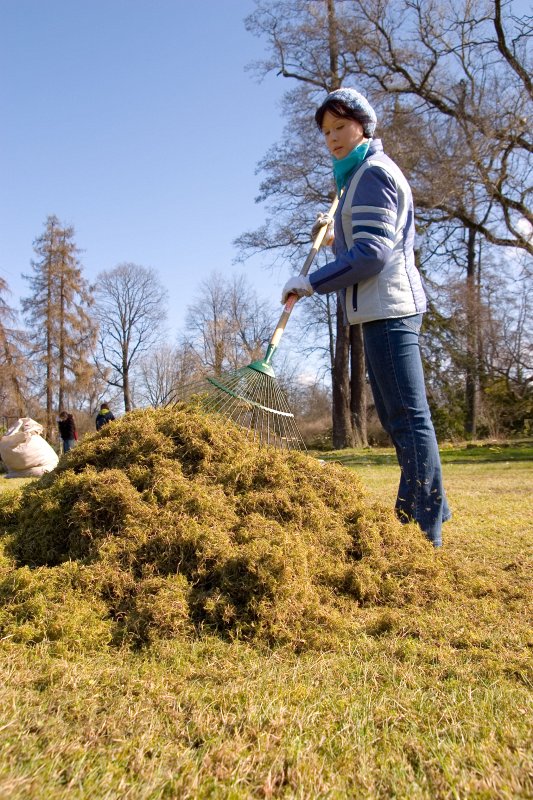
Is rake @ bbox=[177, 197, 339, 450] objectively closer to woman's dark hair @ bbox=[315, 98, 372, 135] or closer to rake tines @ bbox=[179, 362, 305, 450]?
rake tines @ bbox=[179, 362, 305, 450]

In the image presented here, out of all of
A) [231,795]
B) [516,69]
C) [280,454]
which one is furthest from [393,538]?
[516,69]

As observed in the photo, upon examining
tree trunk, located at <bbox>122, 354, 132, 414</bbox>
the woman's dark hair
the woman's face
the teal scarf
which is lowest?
the teal scarf

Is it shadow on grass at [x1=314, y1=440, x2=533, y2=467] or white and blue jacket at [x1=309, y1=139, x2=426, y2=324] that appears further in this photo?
shadow on grass at [x1=314, y1=440, x2=533, y2=467]

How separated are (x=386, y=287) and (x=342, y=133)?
0.80 m

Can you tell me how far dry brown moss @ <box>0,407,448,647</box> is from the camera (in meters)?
1.83

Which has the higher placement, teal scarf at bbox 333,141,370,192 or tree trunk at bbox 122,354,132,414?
tree trunk at bbox 122,354,132,414

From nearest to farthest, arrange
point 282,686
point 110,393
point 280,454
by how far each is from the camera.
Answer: point 282,686, point 280,454, point 110,393

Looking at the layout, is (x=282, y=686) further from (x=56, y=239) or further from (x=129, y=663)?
(x=56, y=239)

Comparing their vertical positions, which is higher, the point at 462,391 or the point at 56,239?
the point at 56,239

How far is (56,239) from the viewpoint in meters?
27.5

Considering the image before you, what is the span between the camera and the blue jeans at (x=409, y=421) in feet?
9.20

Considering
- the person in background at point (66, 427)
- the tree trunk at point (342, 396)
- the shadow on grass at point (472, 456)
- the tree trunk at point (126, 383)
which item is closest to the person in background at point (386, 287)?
the shadow on grass at point (472, 456)

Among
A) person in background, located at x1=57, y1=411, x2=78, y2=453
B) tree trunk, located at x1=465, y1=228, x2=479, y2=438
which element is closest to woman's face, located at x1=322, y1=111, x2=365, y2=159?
person in background, located at x1=57, y1=411, x2=78, y2=453

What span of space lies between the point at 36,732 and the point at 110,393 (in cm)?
3515
